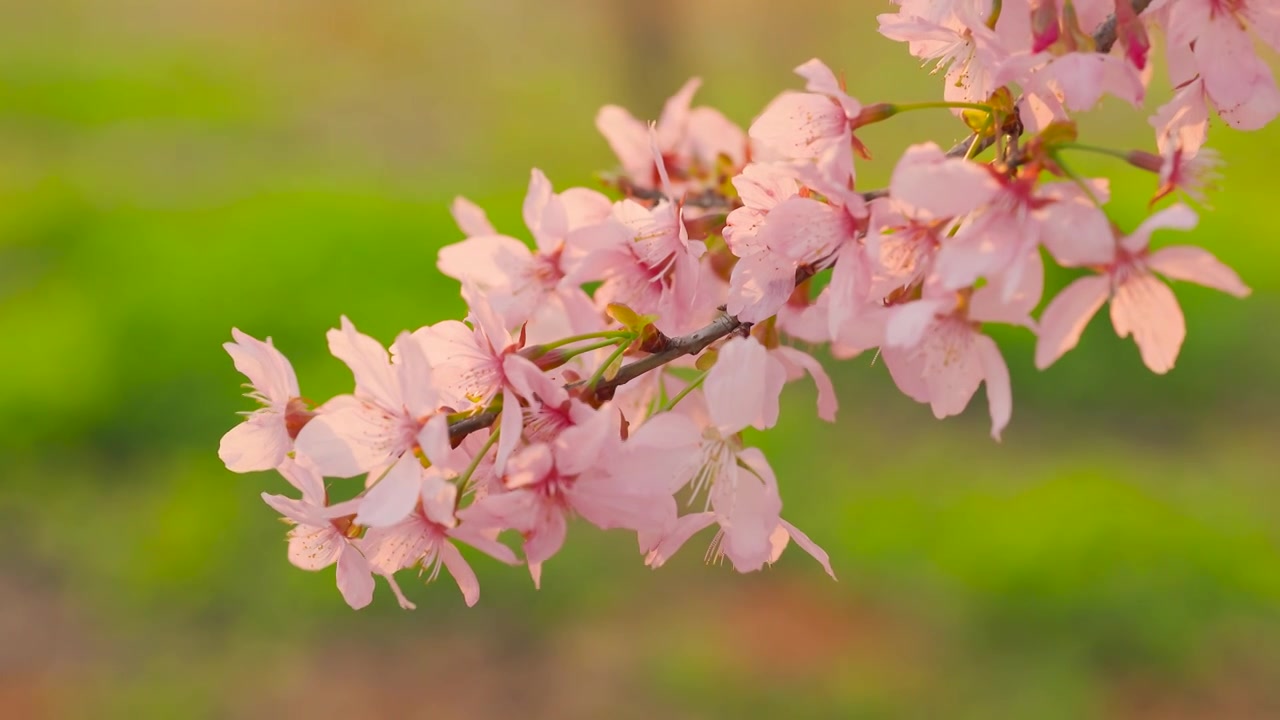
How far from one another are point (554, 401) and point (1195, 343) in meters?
4.04

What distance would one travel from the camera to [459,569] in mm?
652

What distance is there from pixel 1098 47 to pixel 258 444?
0.55 metres

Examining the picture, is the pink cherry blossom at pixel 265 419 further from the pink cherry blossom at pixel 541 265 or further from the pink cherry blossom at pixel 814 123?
the pink cherry blossom at pixel 814 123

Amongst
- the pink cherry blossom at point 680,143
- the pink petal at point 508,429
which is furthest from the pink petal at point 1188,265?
the pink cherry blossom at point 680,143

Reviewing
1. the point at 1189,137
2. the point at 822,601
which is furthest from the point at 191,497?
the point at 1189,137

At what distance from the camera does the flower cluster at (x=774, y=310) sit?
540 mm

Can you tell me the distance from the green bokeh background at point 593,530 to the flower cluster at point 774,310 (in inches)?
42.8

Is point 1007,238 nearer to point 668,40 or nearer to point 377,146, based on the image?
point 668,40

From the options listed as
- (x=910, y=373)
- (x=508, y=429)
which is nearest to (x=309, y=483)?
(x=508, y=429)

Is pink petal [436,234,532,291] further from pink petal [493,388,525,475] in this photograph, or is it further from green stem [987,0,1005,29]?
green stem [987,0,1005,29]

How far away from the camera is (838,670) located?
271 centimetres

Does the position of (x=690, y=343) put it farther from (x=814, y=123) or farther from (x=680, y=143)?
(x=680, y=143)

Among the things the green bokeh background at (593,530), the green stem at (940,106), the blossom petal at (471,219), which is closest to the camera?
the green stem at (940,106)

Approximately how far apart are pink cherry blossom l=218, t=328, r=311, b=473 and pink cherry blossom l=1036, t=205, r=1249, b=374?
1.43 feet
